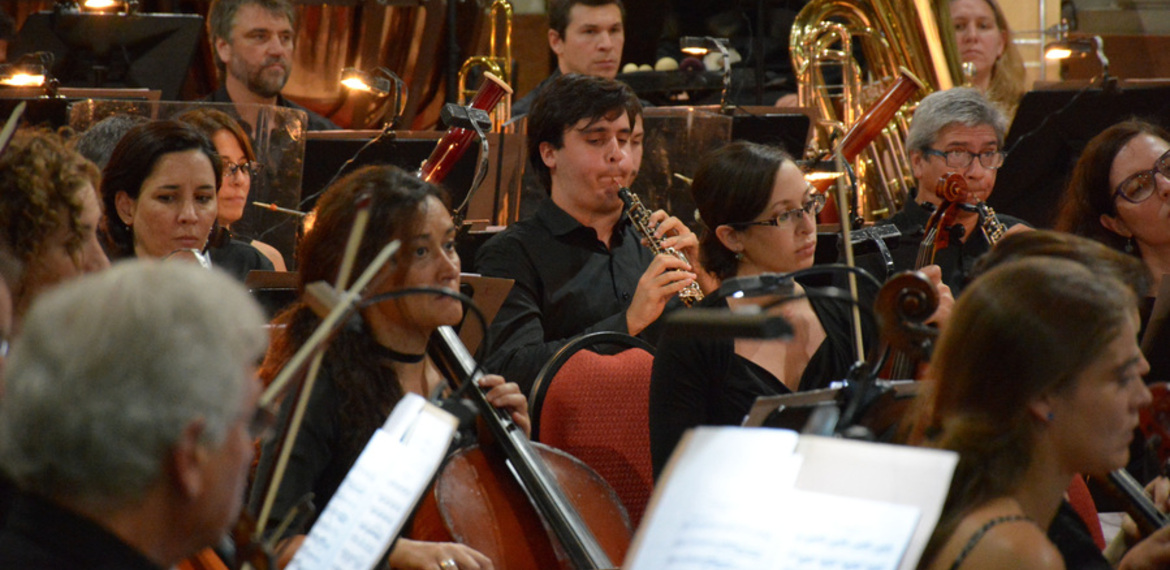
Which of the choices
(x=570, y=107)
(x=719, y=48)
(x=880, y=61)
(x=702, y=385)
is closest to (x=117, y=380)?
(x=702, y=385)

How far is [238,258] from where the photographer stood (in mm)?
3316

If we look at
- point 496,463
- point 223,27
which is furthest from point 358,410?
point 223,27

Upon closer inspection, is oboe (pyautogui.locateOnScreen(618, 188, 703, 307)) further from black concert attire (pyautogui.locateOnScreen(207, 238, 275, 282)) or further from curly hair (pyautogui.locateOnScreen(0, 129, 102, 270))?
curly hair (pyautogui.locateOnScreen(0, 129, 102, 270))

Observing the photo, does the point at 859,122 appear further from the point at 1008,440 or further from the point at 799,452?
the point at 799,452

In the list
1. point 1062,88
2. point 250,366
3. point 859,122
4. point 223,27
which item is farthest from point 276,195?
point 250,366

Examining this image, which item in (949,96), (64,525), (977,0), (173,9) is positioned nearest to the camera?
(64,525)

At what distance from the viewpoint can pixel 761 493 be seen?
4.17 ft

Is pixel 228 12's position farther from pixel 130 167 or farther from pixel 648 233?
pixel 648 233

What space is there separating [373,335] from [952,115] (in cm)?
189

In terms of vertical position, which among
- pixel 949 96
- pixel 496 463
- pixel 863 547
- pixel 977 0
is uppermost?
pixel 977 0

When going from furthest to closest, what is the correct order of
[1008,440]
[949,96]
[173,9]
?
[173,9] → [949,96] → [1008,440]

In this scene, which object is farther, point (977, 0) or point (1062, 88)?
point (977, 0)

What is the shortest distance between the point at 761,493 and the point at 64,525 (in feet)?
2.14

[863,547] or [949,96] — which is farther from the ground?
[949,96]
